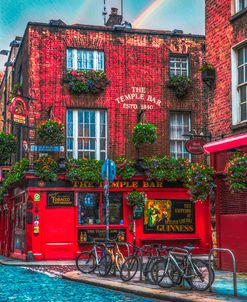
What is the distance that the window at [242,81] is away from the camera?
16.2m

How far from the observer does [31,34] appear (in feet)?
86.3

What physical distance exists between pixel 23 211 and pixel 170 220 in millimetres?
6645

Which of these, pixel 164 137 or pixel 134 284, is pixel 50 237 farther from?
pixel 134 284

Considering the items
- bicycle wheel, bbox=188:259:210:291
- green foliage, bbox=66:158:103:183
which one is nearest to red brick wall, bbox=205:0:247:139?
bicycle wheel, bbox=188:259:210:291

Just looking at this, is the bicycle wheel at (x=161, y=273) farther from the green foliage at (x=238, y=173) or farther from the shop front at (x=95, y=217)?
the shop front at (x=95, y=217)

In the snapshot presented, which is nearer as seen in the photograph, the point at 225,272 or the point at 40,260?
the point at 225,272

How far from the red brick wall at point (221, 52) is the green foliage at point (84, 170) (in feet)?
29.0

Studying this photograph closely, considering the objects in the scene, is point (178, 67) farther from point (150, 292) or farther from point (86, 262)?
point (150, 292)

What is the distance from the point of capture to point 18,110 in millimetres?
25219

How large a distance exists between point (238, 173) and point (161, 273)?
3132mm

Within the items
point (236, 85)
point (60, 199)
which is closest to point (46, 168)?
point (60, 199)

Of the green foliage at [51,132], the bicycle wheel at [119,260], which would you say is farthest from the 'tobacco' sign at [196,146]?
the green foliage at [51,132]

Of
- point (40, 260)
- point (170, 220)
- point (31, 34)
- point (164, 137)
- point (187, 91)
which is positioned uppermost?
point (31, 34)

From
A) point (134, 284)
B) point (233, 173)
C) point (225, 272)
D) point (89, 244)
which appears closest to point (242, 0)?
point (233, 173)
